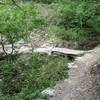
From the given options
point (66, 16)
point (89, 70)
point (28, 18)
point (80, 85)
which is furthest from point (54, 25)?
point (80, 85)

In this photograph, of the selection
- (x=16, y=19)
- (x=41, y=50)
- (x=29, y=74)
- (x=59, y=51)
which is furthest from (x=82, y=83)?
(x=41, y=50)

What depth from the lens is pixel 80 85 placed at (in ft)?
29.5

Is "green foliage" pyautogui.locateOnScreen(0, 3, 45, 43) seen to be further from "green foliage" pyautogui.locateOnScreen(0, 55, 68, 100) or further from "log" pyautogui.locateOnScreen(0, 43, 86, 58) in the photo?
"log" pyautogui.locateOnScreen(0, 43, 86, 58)

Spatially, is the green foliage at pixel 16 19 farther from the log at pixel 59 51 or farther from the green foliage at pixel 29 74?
the log at pixel 59 51

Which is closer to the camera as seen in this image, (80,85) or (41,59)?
(80,85)

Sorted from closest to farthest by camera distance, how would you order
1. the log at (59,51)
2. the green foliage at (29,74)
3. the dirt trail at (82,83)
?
the dirt trail at (82,83)
the green foliage at (29,74)
the log at (59,51)

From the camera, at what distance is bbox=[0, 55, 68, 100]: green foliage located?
9.11 meters

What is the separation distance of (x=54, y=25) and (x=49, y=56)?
3323mm

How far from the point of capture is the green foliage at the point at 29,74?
911 cm

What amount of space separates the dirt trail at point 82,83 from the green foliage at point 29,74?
1.16 ft

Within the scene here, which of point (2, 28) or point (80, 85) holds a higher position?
point (2, 28)

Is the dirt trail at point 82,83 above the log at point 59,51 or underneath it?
underneath

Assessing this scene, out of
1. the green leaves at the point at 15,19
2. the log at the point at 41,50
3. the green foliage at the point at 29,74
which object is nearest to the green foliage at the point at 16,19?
the green leaves at the point at 15,19

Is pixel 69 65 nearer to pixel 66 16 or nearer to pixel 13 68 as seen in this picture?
pixel 13 68
